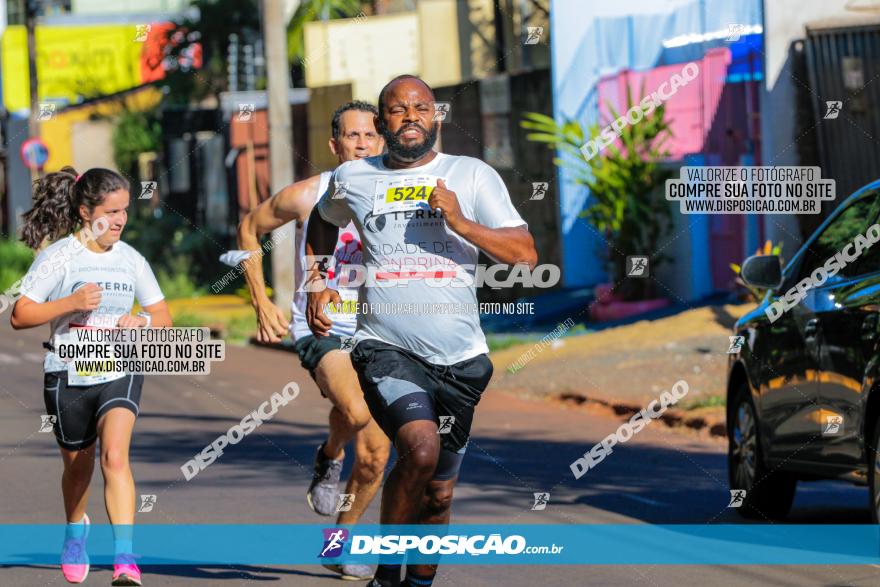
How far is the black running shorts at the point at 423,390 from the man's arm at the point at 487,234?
490mm


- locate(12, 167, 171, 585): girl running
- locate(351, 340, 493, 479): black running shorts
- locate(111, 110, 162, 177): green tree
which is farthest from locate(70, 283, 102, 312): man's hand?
locate(111, 110, 162, 177): green tree

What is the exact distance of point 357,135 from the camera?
8.18m

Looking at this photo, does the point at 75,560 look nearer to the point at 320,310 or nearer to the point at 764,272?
the point at 320,310

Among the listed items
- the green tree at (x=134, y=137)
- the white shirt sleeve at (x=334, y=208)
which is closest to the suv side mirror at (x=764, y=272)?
the white shirt sleeve at (x=334, y=208)

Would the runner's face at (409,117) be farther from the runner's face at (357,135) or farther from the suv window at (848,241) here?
the suv window at (848,241)

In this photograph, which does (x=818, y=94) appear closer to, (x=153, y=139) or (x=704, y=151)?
(x=704, y=151)

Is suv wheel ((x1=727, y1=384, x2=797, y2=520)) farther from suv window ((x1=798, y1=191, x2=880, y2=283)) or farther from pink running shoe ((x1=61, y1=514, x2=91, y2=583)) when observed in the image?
pink running shoe ((x1=61, y1=514, x2=91, y2=583))

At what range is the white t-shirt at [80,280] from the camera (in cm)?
722

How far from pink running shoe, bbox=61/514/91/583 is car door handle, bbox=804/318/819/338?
12.2 ft

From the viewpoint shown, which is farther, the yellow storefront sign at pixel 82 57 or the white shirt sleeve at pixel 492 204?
the yellow storefront sign at pixel 82 57

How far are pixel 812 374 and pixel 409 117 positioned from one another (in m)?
3.20

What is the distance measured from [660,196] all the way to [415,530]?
17.0m

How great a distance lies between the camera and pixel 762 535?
9.09 metres

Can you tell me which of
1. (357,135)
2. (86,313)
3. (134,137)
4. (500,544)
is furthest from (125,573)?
(134,137)
